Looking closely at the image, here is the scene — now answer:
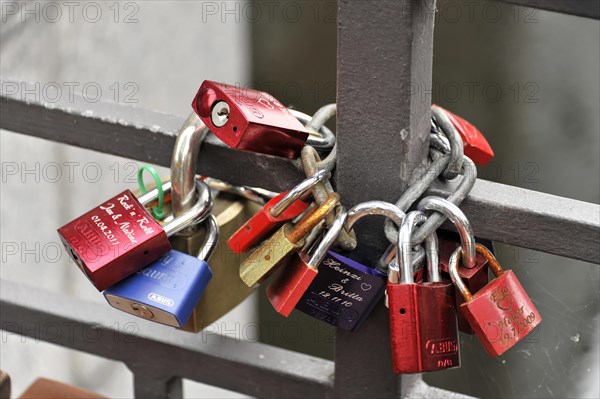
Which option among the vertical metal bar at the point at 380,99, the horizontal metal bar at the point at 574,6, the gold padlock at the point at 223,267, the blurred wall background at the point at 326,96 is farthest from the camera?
the blurred wall background at the point at 326,96

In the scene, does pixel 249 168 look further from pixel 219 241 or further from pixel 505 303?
pixel 505 303

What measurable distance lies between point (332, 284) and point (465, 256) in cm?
13

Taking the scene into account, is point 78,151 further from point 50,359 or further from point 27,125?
point 27,125

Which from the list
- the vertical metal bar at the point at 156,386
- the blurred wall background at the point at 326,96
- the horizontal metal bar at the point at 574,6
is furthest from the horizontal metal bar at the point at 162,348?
the horizontal metal bar at the point at 574,6

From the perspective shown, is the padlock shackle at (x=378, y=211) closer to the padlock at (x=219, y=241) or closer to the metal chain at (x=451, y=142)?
the metal chain at (x=451, y=142)

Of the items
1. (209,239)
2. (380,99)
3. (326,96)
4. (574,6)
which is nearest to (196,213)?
(209,239)

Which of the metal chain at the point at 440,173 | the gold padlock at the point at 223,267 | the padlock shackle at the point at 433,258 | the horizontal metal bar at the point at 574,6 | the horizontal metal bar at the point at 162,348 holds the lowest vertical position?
the horizontal metal bar at the point at 162,348

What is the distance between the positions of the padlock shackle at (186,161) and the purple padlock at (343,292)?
0.16 m

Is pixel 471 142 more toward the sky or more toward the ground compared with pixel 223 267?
more toward the sky

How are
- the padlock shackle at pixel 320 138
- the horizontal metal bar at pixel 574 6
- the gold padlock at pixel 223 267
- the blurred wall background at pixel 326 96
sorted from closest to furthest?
the horizontal metal bar at pixel 574 6 → the padlock shackle at pixel 320 138 → the gold padlock at pixel 223 267 → the blurred wall background at pixel 326 96

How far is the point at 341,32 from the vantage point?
2.91 ft

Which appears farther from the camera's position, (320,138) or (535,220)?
(320,138)

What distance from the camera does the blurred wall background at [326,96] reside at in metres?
1.37

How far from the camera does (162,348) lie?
1.19m
